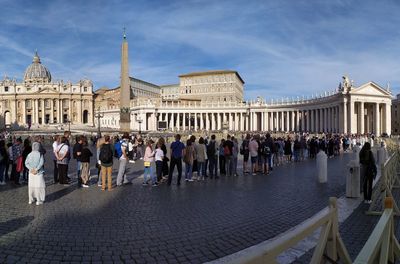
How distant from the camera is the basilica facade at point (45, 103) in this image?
101312mm

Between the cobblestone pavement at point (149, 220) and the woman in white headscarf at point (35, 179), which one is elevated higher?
the woman in white headscarf at point (35, 179)

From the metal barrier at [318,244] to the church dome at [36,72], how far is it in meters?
124

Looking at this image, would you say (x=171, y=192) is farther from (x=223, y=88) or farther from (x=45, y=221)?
(x=223, y=88)

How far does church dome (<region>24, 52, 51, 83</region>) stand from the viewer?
11572cm

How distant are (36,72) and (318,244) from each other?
129m

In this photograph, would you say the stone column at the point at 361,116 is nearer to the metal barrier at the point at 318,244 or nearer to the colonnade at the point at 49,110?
the metal barrier at the point at 318,244

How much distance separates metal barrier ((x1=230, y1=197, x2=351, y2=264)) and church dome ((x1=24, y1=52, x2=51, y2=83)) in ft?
407

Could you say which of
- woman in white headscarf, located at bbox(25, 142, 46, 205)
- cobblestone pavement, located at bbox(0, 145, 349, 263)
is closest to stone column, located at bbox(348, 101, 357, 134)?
cobblestone pavement, located at bbox(0, 145, 349, 263)

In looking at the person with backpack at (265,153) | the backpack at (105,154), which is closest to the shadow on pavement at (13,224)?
the backpack at (105,154)

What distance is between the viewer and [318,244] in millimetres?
3254

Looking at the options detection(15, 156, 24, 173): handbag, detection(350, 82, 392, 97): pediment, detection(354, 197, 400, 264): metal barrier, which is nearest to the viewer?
detection(354, 197, 400, 264): metal barrier

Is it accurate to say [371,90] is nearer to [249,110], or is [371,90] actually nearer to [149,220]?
[249,110]

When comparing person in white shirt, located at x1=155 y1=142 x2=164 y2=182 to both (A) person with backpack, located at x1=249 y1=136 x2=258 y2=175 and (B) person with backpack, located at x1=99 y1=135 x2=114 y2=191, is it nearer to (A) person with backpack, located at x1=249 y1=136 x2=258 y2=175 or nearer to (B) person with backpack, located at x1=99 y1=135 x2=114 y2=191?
(B) person with backpack, located at x1=99 y1=135 x2=114 y2=191

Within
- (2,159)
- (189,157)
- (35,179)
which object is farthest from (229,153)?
(2,159)
